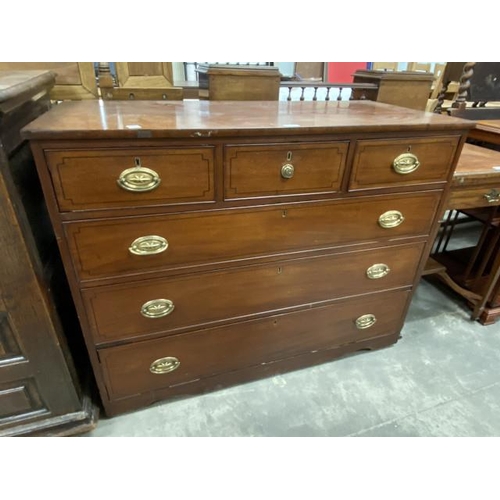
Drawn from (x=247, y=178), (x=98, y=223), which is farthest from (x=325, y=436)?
(x=98, y=223)

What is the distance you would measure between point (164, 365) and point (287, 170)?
82 cm

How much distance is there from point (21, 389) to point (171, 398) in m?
0.53

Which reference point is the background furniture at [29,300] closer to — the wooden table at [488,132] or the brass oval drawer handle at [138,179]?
the brass oval drawer handle at [138,179]

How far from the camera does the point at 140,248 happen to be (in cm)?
99

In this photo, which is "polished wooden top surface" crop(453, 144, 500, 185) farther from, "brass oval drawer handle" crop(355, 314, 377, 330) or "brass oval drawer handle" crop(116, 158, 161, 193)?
"brass oval drawer handle" crop(116, 158, 161, 193)

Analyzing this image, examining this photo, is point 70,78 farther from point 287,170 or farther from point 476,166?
point 476,166

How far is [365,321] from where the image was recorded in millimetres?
1518

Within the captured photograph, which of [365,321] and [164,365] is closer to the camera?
[164,365]

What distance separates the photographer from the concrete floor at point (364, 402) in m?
1.30

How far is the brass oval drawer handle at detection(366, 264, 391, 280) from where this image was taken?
1.37 metres

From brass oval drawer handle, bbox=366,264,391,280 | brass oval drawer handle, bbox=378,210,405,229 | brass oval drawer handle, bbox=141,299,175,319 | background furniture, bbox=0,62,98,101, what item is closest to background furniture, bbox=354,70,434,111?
brass oval drawer handle, bbox=378,210,405,229

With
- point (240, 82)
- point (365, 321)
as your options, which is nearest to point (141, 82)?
point (240, 82)

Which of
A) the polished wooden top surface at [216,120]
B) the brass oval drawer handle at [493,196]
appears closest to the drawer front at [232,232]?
the polished wooden top surface at [216,120]

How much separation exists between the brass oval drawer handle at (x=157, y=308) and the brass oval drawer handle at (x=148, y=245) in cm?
19
